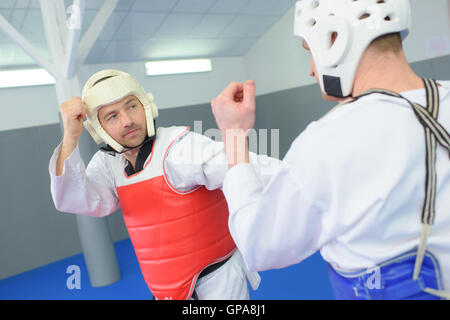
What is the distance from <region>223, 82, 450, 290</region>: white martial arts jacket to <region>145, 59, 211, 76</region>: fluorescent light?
577 centimetres

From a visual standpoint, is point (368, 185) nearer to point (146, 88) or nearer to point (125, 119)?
point (125, 119)

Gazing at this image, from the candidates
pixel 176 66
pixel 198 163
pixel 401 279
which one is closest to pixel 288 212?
pixel 401 279

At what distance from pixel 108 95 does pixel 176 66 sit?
15.9 feet

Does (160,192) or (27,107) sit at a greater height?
(27,107)

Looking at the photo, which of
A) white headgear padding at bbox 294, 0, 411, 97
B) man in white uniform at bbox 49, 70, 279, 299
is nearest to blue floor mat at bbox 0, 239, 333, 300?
man in white uniform at bbox 49, 70, 279, 299

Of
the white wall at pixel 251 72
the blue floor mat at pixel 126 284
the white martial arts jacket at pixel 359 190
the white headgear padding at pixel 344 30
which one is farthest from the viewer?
the white wall at pixel 251 72

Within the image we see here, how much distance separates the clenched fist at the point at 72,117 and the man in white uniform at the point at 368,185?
109cm

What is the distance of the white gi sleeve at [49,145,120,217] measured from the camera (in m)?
1.74

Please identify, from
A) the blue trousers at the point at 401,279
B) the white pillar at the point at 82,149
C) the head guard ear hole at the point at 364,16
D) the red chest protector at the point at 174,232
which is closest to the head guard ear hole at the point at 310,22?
the head guard ear hole at the point at 364,16

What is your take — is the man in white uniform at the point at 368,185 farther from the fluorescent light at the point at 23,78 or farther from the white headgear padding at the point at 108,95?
the fluorescent light at the point at 23,78

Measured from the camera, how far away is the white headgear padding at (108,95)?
5.87 ft

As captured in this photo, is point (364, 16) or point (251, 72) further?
point (251, 72)

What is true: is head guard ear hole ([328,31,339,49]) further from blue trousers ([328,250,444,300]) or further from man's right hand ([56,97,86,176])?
man's right hand ([56,97,86,176])

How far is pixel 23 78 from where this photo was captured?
16.8 feet
